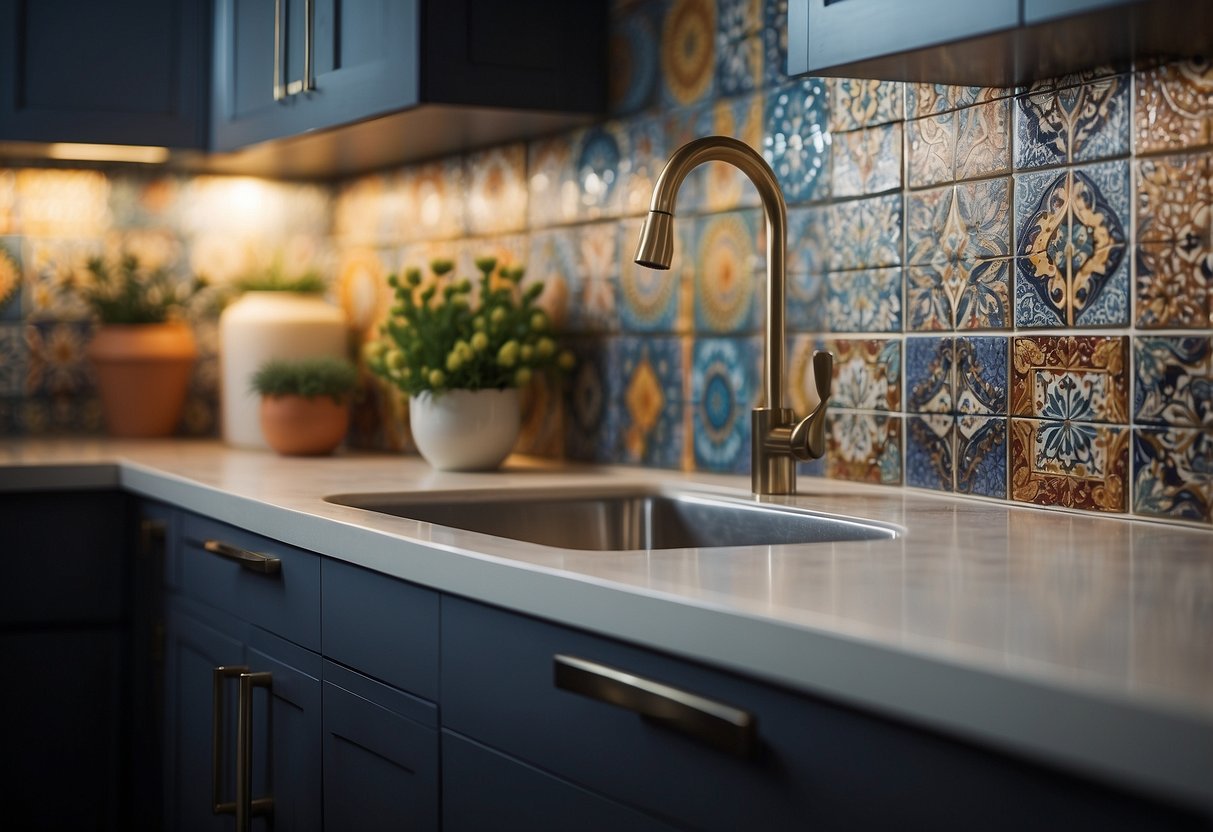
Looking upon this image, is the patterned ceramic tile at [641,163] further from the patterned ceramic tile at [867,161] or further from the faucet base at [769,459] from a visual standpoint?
the faucet base at [769,459]

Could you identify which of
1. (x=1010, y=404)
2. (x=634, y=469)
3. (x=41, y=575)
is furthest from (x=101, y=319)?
(x=1010, y=404)

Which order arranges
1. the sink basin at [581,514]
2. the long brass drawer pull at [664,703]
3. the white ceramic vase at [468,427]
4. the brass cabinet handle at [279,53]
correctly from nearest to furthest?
the long brass drawer pull at [664,703], the sink basin at [581,514], the white ceramic vase at [468,427], the brass cabinet handle at [279,53]

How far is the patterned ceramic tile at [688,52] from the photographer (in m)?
1.96

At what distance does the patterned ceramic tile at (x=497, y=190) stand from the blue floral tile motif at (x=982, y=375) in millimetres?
1005

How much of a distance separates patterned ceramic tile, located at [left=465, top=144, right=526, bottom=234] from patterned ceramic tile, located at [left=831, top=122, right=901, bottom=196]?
77 cm

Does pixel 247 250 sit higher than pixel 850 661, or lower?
higher

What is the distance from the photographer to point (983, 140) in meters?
1.54

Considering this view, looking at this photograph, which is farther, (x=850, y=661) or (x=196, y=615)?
(x=196, y=615)

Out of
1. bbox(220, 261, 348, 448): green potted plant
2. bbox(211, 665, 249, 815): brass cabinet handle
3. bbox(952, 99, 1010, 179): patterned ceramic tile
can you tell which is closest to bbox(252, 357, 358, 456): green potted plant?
bbox(220, 261, 348, 448): green potted plant

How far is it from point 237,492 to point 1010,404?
0.95m

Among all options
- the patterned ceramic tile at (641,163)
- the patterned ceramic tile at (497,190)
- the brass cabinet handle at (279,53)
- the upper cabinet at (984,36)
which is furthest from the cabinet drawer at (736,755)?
the brass cabinet handle at (279,53)

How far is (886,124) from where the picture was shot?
1.68 metres

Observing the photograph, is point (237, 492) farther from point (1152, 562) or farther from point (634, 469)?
point (1152, 562)

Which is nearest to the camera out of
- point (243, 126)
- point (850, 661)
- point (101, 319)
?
point (850, 661)
